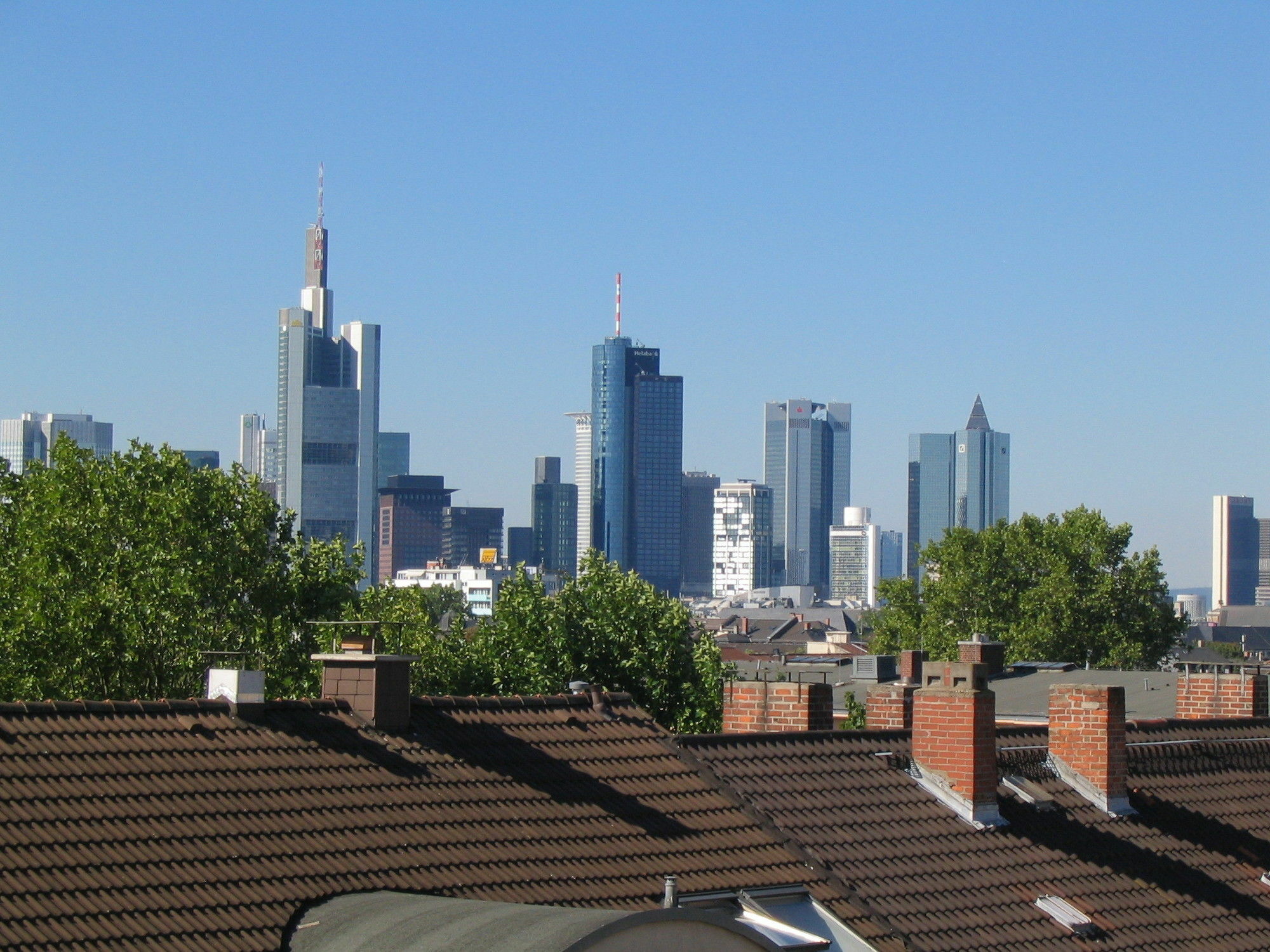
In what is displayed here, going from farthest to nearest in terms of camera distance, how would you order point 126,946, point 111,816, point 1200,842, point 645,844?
point 1200,842, point 645,844, point 111,816, point 126,946

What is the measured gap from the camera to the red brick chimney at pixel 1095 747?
18.3 metres

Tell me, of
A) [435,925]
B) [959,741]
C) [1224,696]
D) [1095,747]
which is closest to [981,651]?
[1095,747]

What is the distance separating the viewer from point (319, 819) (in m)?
13.4

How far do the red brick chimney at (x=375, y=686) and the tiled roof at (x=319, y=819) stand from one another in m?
0.13

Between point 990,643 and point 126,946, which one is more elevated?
point 990,643

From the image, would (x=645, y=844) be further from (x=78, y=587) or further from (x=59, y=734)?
(x=78, y=587)

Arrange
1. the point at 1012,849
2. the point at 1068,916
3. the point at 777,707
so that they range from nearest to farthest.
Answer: the point at 1068,916
the point at 1012,849
the point at 777,707

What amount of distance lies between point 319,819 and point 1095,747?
28.3ft

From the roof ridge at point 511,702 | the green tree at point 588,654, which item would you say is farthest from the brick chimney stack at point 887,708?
the green tree at point 588,654

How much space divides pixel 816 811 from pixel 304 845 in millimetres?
5029

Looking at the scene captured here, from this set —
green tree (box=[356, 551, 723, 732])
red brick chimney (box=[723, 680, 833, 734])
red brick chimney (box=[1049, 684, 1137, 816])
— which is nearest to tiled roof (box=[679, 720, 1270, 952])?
red brick chimney (box=[1049, 684, 1137, 816])

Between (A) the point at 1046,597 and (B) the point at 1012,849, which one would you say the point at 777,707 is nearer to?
(B) the point at 1012,849

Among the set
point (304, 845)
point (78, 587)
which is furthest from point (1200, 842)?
point (78, 587)

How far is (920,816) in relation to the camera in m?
16.7
